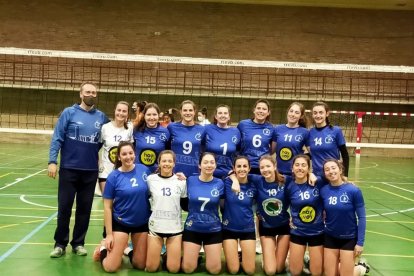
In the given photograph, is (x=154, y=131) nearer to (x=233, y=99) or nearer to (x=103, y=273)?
(x=103, y=273)

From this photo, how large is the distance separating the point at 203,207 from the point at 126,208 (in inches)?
32.5

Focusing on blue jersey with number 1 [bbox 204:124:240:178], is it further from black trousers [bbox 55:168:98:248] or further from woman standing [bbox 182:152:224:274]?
black trousers [bbox 55:168:98:248]

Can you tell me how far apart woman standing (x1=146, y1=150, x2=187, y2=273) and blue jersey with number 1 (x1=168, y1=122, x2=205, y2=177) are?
0.47 meters

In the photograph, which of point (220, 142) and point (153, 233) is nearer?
point (153, 233)

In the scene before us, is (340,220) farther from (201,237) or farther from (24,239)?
(24,239)

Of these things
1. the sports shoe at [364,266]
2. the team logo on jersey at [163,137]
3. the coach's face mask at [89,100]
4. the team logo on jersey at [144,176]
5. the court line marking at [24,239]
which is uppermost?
the coach's face mask at [89,100]

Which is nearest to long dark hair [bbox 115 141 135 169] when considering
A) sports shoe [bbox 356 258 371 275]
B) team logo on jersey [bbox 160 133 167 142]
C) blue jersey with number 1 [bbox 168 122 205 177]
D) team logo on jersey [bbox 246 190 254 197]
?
team logo on jersey [bbox 160 133 167 142]

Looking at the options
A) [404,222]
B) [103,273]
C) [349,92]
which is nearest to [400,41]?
[349,92]

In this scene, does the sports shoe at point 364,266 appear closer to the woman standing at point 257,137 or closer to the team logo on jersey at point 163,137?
the woman standing at point 257,137

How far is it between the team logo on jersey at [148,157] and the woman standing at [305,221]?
1657 mm

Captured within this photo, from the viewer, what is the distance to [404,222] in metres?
7.77

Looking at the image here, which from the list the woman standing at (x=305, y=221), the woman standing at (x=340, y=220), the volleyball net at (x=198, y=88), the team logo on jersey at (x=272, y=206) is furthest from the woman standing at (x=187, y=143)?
the volleyball net at (x=198, y=88)

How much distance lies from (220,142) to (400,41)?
17.8 metres

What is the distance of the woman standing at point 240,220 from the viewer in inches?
199
